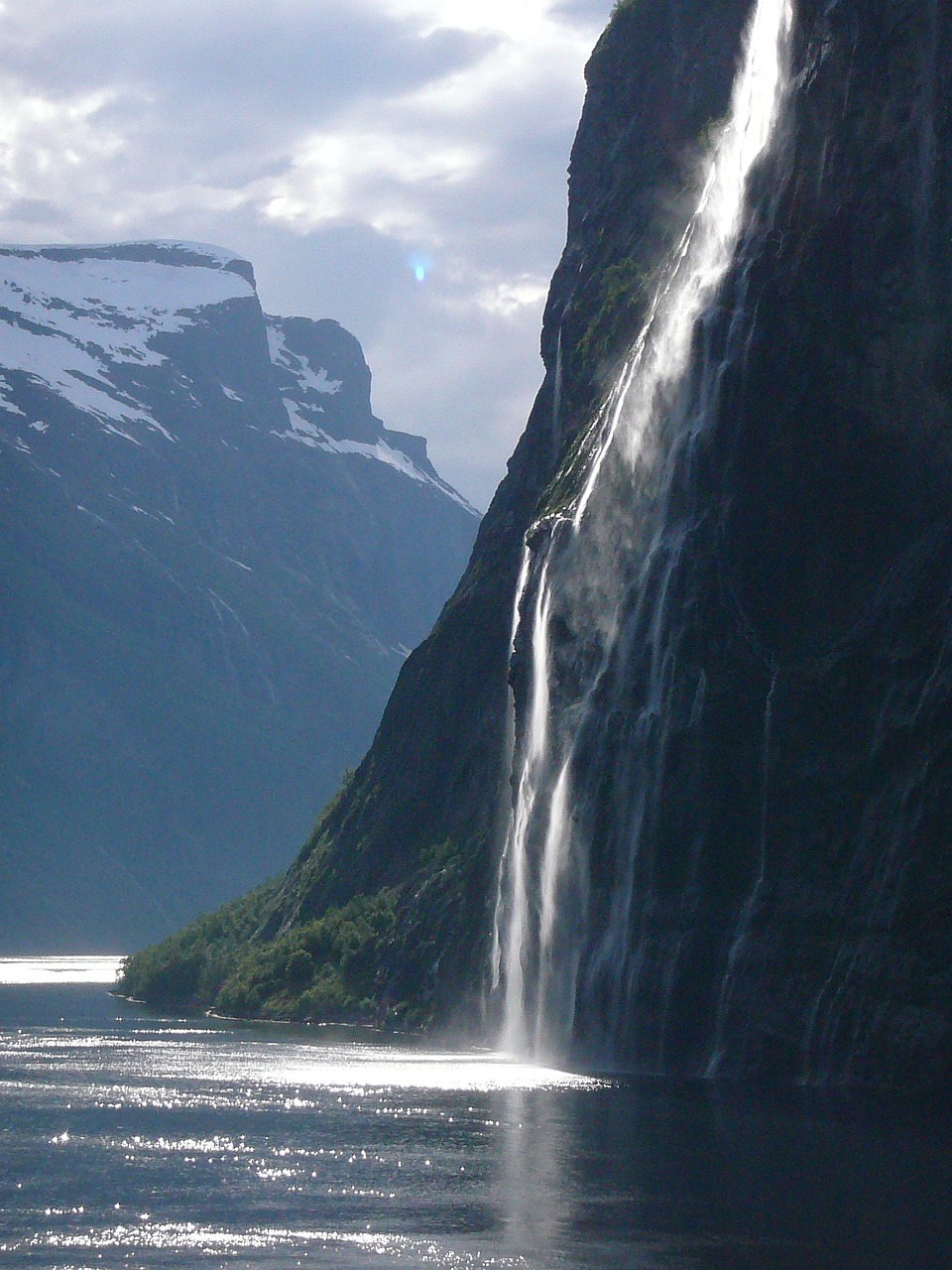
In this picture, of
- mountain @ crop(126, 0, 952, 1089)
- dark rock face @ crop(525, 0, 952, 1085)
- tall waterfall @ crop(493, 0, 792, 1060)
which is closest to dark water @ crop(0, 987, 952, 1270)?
dark rock face @ crop(525, 0, 952, 1085)

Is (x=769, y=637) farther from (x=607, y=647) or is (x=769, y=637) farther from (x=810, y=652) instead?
(x=607, y=647)

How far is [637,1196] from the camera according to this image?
36250 millimetres

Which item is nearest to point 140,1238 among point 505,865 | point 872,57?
point 872,57

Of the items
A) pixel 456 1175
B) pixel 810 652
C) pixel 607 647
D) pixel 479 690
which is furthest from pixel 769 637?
pixel 479 690

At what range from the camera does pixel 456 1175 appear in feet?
128

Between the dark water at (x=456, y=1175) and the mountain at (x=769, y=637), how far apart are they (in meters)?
5.40

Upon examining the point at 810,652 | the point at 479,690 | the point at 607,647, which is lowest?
the point at 810,652

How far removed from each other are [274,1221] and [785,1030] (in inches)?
1014

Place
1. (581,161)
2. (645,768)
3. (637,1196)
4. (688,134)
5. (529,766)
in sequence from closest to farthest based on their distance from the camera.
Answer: (637,1196)
(645,768)
(529,766)
(688,134)
(581,161)

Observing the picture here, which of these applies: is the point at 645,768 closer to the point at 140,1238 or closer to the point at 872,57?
the point at 872,57

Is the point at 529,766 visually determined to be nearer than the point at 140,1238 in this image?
No

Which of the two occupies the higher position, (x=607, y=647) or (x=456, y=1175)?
(x=607, y=647)

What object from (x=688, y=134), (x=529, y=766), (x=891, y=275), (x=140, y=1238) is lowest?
(x=140, y=1238)

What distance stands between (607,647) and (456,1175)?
34222 millimetres
